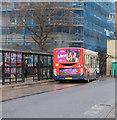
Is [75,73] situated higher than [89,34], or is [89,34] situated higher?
[89,34]

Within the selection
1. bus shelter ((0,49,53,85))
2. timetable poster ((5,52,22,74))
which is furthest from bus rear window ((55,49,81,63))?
timetable poster ((5,52,22,74))

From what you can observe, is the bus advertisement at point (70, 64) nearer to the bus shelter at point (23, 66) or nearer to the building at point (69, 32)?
the bus shelter at point (23, 66)

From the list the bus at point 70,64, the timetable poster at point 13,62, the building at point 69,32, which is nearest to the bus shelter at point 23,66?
the timetable poster at point 13,62

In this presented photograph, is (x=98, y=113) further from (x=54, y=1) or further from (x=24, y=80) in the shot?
(x=54, y=1)

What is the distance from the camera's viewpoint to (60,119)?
788 cm

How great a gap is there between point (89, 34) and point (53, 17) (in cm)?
1941

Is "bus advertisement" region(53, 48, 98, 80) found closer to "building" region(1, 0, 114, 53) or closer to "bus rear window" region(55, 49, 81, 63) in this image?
"bus rear window" region(55, 49, 81, 63)

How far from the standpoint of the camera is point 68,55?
1011 inches

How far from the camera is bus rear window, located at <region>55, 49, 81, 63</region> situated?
25539 mm

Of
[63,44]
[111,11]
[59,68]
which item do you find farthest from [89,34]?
[59,68]

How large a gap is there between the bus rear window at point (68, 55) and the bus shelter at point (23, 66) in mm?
1756

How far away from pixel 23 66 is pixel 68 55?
4.09m

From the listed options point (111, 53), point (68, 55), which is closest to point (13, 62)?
point (68, 55)

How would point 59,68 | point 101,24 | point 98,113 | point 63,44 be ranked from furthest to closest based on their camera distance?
point 101,24
point 63,44
point 59,68
point 98,113
